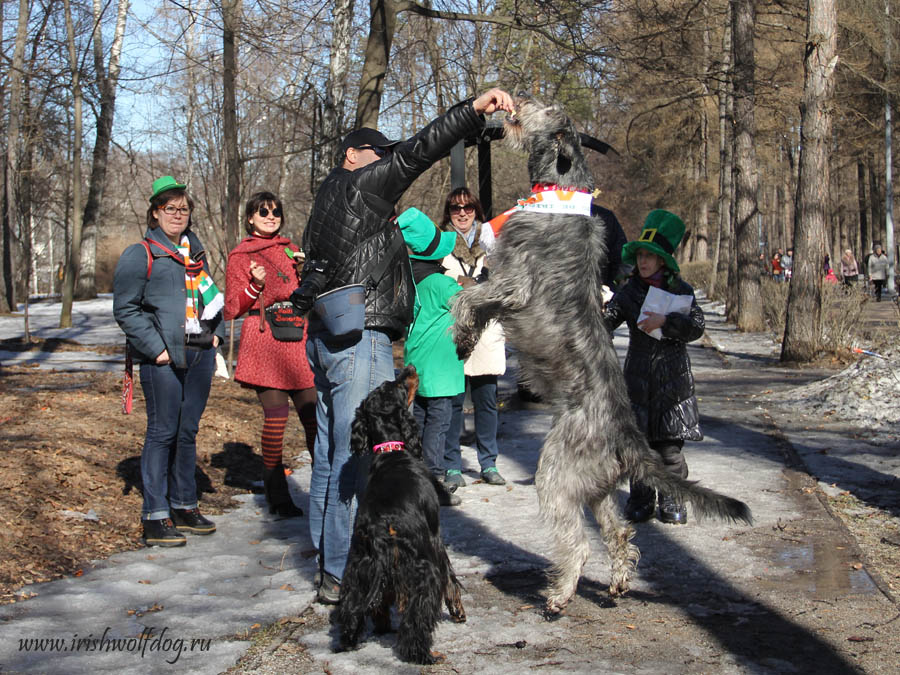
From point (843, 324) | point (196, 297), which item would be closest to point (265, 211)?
point (196, 297)

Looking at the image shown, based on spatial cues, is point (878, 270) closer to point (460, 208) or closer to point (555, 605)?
point (460, 208)

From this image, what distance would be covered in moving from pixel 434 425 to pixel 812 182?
27.7 feet

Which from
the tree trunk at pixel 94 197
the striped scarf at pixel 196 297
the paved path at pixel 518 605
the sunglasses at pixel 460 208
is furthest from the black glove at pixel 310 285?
the tree trunk at pixel 94 197

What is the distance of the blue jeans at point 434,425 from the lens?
6160 millimetres

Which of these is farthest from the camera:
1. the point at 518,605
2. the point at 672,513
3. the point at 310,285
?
the point at 672,513

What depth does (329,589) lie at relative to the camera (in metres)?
4.21

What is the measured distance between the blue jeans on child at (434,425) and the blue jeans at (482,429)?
45cm

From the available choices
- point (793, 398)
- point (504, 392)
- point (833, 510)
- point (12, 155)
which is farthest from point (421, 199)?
point (833, 510)

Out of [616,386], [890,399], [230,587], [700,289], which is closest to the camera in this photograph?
[616,386]

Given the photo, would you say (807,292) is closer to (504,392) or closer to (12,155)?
(504,392)

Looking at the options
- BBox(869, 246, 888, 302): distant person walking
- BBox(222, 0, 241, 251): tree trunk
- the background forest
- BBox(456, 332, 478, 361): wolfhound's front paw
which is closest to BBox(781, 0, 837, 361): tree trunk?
the background forest

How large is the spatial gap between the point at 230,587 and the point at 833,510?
3951 mm

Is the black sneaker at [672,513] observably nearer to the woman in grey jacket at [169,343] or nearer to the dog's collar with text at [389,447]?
the dog's collar with text at [389,447]

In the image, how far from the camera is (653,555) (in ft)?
15.8
